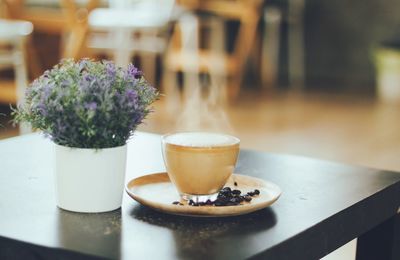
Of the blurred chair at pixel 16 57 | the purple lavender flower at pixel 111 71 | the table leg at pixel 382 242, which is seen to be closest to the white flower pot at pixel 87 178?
the purple lavender flower at pixel 111 71

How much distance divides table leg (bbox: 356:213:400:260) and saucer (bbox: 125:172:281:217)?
0.32 metres

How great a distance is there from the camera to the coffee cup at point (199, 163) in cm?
127

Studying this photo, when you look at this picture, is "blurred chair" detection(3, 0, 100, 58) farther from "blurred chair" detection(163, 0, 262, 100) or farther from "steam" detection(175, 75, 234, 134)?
"blurred chair" detection(163, 0, 262, 100)

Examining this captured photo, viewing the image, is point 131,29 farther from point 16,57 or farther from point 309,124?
point 309,124

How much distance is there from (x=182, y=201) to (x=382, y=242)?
19.6 inches

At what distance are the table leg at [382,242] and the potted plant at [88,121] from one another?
0.59 meters

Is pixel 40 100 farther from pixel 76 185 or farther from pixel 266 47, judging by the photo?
pixel 266 47

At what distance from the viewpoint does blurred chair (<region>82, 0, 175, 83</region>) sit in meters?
4.37

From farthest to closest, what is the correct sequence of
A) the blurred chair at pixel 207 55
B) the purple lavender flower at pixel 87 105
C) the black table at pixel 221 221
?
the blurred chair at pixel 207 55 → the purple lavender flower at pixel 87 105 → the black table at pixel 221 221

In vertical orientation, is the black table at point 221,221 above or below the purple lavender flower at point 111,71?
below

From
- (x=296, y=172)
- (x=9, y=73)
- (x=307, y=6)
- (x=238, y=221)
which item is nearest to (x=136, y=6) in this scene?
(x=9, y=73)

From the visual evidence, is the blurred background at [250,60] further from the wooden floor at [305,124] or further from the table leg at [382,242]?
the table leg at [382,242]

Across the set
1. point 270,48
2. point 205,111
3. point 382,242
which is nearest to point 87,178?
point 382,242

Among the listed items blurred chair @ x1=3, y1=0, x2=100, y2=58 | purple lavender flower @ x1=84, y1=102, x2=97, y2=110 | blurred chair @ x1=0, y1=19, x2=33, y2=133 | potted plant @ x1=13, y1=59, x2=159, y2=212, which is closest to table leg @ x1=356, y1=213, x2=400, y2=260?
potted plant @ x1=13, y1=59, x2=159, y2=212
